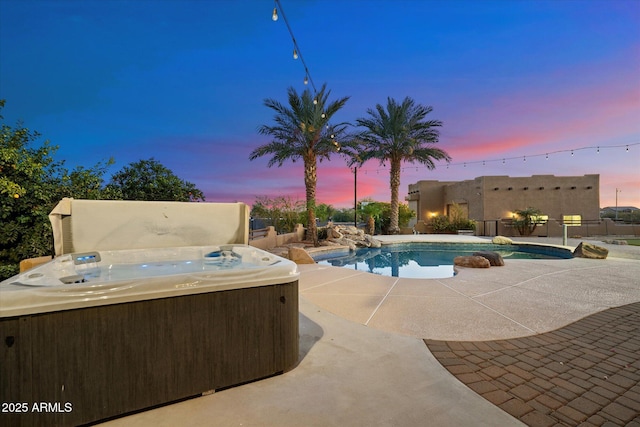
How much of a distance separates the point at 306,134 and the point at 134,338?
1060cm

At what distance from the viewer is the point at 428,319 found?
3.15 m

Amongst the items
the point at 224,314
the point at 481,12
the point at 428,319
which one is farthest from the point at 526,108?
the point at 224,314

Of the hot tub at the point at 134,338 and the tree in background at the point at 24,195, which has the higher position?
the tree in background at the point at 24,195

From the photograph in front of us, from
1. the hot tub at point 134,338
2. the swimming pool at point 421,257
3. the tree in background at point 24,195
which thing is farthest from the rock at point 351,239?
the hot tub at point 134,338

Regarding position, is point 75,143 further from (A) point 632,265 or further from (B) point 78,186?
(A) point 632,265

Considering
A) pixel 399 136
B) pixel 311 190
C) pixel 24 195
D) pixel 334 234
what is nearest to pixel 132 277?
pixel 24 195

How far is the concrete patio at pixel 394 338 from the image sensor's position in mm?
1625

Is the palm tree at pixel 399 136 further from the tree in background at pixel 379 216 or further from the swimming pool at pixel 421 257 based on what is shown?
the swimming pool at pixel 421 257

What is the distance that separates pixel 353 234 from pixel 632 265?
8555mm

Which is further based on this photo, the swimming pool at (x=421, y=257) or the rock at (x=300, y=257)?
the swimming pool at (x=421, y=257)

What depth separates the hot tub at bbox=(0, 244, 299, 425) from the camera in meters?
1.40

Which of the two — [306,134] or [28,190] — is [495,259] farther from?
[28,190]

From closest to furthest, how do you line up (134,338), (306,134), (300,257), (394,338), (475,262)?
1. (134,338)
2. (394,338)
3. (475,262)
4. (300,257)
5. (306,134)

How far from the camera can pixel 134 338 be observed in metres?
1.63
